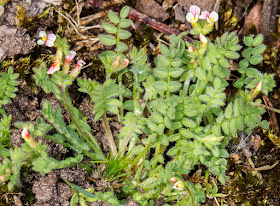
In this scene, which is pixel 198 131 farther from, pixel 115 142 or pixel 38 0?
pixel 38 0

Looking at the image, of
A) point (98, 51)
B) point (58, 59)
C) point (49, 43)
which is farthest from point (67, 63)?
point (98, 51)

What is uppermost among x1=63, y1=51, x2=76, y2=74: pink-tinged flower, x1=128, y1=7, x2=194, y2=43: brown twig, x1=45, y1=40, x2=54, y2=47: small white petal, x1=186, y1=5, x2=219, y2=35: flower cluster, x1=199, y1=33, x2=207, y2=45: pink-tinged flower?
x1=186, y1=5, x2=219, y2=35: flower cluster

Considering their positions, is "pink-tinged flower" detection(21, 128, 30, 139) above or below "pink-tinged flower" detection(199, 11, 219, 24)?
below

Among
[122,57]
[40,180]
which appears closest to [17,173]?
[40,180]

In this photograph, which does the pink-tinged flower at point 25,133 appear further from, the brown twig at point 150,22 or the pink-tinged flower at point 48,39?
the brown twig at point 150,22

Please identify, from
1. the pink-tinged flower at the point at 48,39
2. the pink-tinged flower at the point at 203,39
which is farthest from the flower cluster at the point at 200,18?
the pink-tinged flower at the point at 48,39

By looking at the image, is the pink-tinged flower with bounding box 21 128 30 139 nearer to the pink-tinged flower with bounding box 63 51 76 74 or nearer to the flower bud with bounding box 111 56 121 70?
the pink-tinged flower with bounding box 63 51 76 74

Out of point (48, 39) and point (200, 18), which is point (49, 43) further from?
point (200, 18)

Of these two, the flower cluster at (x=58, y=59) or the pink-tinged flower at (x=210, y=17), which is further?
A: the pink-tinged flower at (x=210, y=17)

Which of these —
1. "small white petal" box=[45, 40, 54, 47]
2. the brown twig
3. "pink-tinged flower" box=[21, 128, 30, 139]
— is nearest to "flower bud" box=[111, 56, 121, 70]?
"small white petal" box=[45, 40, 54, 47]
